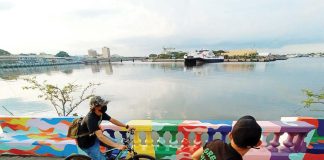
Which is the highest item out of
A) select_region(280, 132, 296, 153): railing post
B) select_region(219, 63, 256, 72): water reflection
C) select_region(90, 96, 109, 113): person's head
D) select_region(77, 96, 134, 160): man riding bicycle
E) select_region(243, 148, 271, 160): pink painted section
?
select_region(90, 96, 109, 113): person's head

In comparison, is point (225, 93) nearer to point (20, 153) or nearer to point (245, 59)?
point (20, 153)

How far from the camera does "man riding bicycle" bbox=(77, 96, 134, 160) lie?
2.83 m

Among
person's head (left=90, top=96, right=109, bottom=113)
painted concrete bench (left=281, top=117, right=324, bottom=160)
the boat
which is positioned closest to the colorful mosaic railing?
painted concrete bench (left=281, top=117, right=324, bottom=160)

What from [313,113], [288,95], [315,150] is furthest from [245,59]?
[315,150]

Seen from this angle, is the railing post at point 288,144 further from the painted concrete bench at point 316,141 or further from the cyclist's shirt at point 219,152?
the cyclist's shirt at point 219,152

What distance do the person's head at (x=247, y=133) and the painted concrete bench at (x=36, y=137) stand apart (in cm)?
399

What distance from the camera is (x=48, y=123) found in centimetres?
466

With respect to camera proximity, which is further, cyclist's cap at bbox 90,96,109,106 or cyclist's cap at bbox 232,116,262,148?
cyclist's cap at bbox 90,96,109,106

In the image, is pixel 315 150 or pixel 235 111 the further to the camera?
pixel 235 111

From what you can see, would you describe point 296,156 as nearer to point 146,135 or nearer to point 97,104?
point 146,135

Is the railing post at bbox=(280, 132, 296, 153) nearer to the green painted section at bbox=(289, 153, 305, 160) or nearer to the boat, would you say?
the green painted section at bbox=(289, 153, 305, 160)

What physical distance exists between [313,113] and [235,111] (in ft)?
26.9

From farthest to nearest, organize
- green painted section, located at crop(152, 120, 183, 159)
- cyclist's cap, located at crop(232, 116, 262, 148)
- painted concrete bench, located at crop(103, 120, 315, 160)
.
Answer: green painted section, located at crop(152, 120, 183, 159) → painted concrete bench, located at crop(103, 120, 315, 160) → cyclist's cap, located at crop(232, 116, 262, 148)

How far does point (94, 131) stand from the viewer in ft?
9.33
